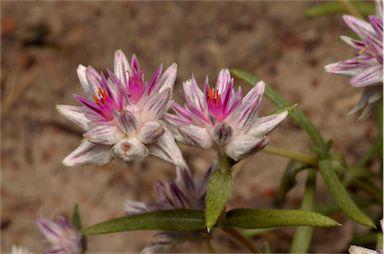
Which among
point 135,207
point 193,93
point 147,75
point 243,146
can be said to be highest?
point 147,75

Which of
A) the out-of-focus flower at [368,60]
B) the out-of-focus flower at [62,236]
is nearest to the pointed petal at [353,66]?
the out-of-focus flower at [368,60]

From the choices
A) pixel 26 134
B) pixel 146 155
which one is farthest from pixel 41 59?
pixel 146 155

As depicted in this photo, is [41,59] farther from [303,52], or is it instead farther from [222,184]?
[222,184]

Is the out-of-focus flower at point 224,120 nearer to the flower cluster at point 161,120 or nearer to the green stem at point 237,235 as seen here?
the flower cluster at point 161,120

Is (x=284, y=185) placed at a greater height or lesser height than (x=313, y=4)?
lesser

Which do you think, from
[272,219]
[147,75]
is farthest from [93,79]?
[147,75]

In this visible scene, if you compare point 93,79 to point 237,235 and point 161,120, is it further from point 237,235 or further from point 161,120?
point 237,235
